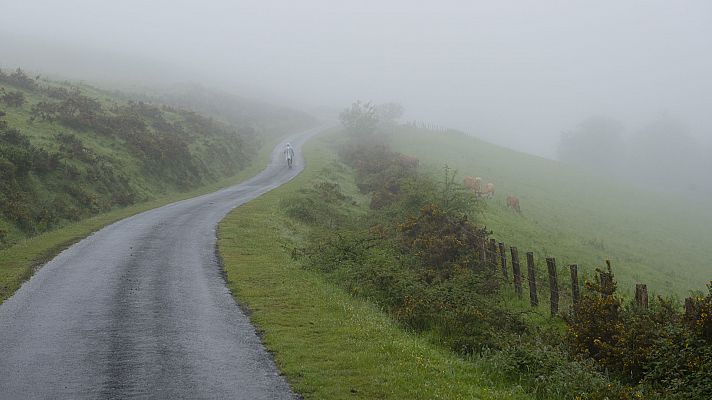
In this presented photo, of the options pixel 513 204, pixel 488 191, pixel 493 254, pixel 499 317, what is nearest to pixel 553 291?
pixel 499 317

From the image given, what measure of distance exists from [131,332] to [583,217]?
4347 centimetres

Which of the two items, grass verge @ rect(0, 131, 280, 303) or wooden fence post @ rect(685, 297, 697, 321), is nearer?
wooden fence post @ rect(685, 297, 697, 321)

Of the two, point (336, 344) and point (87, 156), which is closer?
point (336, 344)

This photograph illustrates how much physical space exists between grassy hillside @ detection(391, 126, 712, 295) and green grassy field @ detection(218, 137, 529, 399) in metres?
11.4

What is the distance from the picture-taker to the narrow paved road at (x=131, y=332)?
939 centimetres

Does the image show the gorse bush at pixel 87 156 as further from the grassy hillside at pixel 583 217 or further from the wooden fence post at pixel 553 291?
the grassy hillside at pixel 583 217

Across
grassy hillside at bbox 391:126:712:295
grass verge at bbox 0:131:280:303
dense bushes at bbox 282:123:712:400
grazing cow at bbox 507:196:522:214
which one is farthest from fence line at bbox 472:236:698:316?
grazing cow at bbox 507:196:522:214

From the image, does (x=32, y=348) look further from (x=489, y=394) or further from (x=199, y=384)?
(x=489, y=394)

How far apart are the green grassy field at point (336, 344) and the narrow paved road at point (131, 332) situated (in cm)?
48

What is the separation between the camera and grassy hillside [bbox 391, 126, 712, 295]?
102 feet

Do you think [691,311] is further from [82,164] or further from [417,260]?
[82,164]

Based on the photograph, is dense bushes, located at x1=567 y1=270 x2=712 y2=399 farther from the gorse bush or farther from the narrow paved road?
the gorse bush

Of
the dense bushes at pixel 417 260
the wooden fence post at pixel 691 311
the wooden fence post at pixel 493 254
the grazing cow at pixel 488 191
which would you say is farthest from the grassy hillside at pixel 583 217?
the wooden fence post at pixel 691 311

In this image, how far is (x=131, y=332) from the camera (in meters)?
12.0
